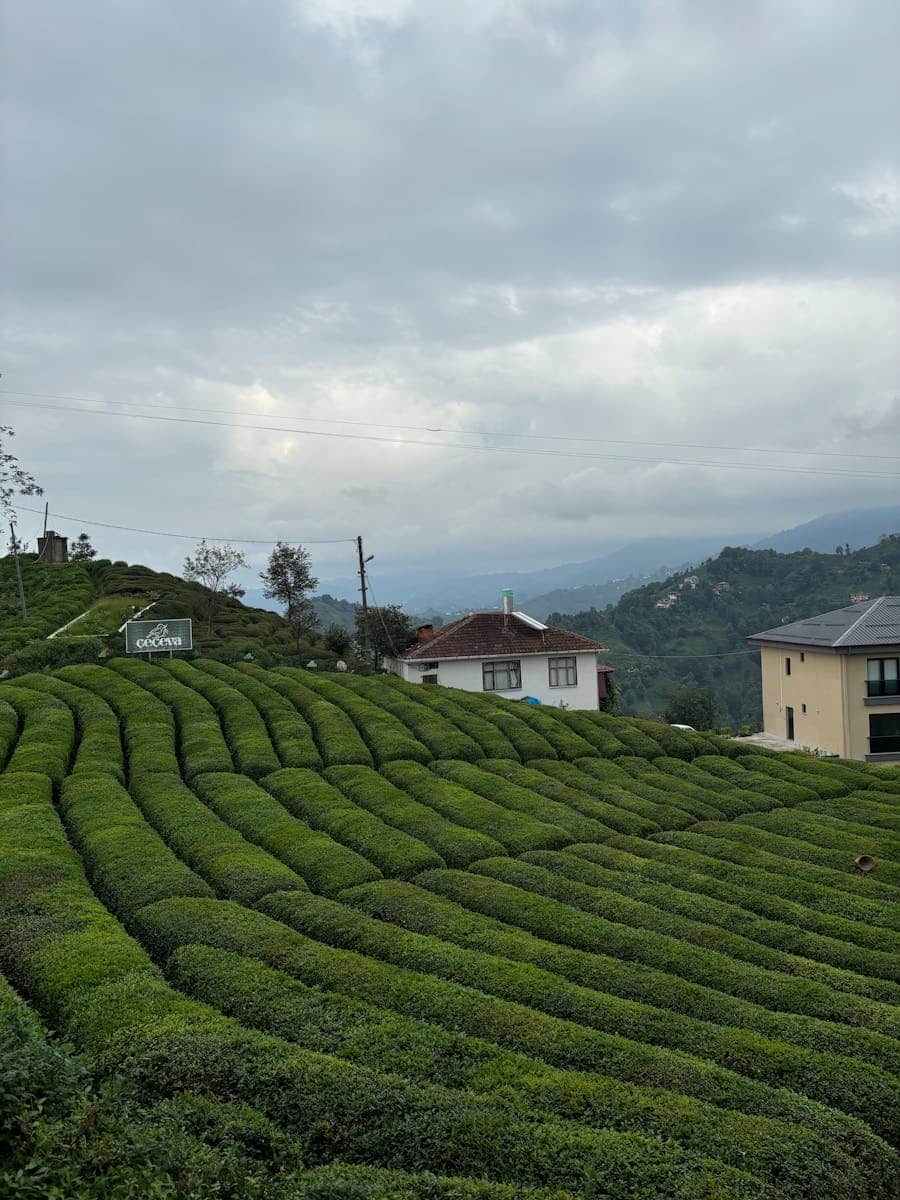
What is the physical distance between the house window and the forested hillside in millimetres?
34873

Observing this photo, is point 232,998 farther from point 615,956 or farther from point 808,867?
point 808,867

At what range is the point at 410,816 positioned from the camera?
2012 cm

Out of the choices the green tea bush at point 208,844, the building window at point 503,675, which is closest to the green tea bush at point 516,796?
the green tea bush at point 208,844

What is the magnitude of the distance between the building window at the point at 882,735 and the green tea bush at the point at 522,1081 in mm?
34476

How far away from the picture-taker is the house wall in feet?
143

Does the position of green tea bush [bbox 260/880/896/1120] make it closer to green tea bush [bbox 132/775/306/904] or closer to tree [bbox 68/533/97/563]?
green tea bush [bbox 132/775/306/904]

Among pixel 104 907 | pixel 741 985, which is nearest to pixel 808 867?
pixel 741 985

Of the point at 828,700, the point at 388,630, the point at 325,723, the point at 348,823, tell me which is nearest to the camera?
the point at 348,823

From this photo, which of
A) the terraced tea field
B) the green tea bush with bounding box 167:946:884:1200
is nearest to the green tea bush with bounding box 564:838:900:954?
the terraced tea field

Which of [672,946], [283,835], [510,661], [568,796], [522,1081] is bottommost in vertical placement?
[672,946]

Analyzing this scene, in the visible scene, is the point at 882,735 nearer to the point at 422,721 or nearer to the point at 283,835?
the point at 422,721

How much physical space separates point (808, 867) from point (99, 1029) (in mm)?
14035

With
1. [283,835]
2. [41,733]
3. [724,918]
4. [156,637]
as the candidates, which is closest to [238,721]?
[41,733]

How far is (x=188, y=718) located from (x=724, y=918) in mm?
16789
